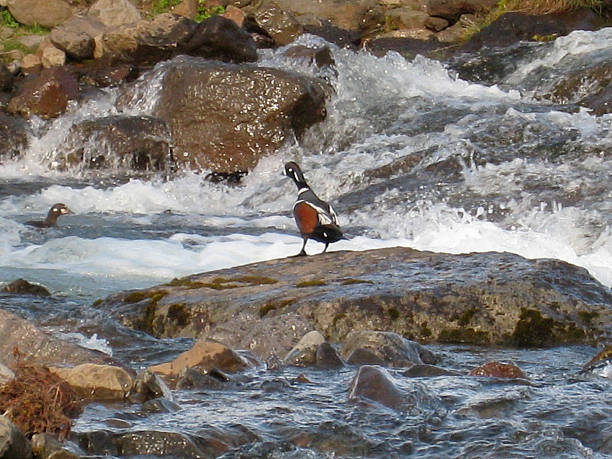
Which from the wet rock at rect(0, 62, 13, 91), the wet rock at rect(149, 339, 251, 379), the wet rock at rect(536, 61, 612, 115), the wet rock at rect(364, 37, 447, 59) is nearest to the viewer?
the wet rock at rect(149, 339, 251, 379)

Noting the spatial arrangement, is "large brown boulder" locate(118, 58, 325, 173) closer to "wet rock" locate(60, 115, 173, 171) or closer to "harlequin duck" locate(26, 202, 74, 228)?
"wet rock" locate(60, 115, 173, 171)

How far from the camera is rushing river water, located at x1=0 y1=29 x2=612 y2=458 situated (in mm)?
4395

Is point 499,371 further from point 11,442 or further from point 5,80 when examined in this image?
point 5,80

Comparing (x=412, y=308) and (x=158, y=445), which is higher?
(x=412, y=308)

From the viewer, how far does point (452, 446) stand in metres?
4.21

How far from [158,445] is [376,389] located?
3.66 ft

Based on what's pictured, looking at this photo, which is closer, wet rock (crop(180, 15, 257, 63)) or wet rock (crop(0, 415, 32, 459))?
wet rock (crop(0, 415, 32, 459))

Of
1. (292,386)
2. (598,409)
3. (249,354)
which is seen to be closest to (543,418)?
(598,409)

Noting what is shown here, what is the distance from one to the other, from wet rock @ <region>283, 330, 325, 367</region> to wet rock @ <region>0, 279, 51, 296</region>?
278 cm

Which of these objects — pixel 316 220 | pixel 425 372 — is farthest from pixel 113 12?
pixel 425 372

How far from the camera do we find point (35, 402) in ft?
12.8

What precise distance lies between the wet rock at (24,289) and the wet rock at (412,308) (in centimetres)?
112

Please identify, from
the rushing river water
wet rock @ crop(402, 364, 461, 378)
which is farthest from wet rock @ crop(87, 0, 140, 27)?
wet rock @ crop(402, 364, 461, 378)

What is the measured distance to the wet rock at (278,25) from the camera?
2102 centimetres
